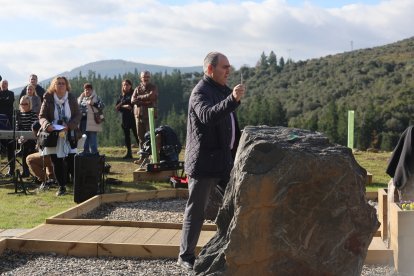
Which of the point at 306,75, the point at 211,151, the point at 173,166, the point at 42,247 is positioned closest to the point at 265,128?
the point at 211,151

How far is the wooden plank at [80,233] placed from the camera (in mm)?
6148

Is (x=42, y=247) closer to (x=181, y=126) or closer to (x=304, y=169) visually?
(x=304, y=169)

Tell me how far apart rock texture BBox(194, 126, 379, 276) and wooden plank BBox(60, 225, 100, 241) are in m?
2.67

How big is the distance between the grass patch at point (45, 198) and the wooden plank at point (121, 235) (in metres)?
1.52

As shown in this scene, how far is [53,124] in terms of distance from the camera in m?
9.22

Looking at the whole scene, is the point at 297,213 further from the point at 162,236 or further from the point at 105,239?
the point at 105,239

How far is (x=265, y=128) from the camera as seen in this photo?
14.6ft

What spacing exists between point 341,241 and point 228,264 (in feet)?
2.46

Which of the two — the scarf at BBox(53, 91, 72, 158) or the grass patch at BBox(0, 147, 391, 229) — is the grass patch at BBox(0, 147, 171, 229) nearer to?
the grass patch at BBox(0, 147, 391, 229)

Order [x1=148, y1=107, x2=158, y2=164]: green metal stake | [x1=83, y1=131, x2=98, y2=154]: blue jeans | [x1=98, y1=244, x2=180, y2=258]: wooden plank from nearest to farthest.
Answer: [x1=98, y1=244, x2=180, y2=258]: wooden plank, [x1=148, y1=107, x2=158, y2=164]: green metal stake, [x1=83, y1=131, x2=98, y2=154]: blue jeans

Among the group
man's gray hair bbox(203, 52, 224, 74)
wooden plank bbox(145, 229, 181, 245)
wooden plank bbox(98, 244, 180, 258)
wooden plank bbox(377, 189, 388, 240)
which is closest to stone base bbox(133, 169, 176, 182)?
wooden plank bbox(145, 229, 181, 245)

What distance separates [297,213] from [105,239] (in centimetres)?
283

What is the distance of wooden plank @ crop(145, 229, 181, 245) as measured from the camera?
5984mm

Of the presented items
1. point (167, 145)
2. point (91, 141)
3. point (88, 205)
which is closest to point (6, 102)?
point (91, 141)
